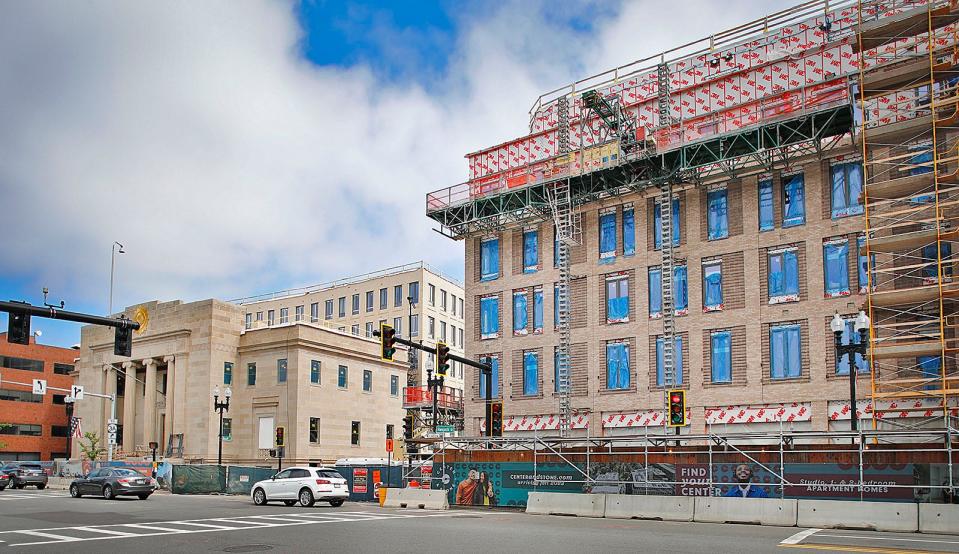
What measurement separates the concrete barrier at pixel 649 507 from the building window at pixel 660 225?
17.3 metres

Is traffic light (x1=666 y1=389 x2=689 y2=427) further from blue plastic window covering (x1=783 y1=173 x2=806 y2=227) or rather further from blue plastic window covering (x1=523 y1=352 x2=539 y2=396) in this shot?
blue plastic window covering (x1=523 y1=352 x2=539 y2=396)

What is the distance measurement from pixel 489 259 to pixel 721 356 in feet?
49.3

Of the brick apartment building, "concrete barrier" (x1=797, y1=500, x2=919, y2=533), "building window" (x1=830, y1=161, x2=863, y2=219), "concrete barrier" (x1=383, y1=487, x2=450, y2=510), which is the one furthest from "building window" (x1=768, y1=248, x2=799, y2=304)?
the brick apartment building

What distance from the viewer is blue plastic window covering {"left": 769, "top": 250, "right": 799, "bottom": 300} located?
38188mm

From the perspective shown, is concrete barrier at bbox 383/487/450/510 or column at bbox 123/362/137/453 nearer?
concrete barrier at bbox 383/487/450/510

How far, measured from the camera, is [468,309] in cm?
4994

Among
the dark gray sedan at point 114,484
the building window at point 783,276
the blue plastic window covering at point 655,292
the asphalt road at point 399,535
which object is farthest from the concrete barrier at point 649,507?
the dark gray sedan at point 114,484

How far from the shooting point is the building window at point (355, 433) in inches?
2675

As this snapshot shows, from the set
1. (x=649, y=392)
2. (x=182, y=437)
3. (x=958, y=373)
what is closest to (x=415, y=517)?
(x=649, y=392)

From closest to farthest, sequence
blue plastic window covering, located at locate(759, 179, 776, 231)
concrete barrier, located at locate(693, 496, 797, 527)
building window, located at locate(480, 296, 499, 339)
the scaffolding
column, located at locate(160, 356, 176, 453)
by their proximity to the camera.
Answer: concrete barrier, located at locate(693, 496, 797, 527), the scaffolding, blue plastic window covering, located at locate(759, 179, 776, 231), building window, located at locate(480, 296, 499, 339), column, located at locate(160, 356, 176, 453)

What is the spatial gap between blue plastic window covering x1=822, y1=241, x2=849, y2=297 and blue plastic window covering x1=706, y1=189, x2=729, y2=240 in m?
4.71

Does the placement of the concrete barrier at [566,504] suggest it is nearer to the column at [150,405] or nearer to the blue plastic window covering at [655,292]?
the blue plastic window covering at [655,292]

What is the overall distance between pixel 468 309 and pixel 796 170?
19.4 m

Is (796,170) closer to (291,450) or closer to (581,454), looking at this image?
(581,454)
